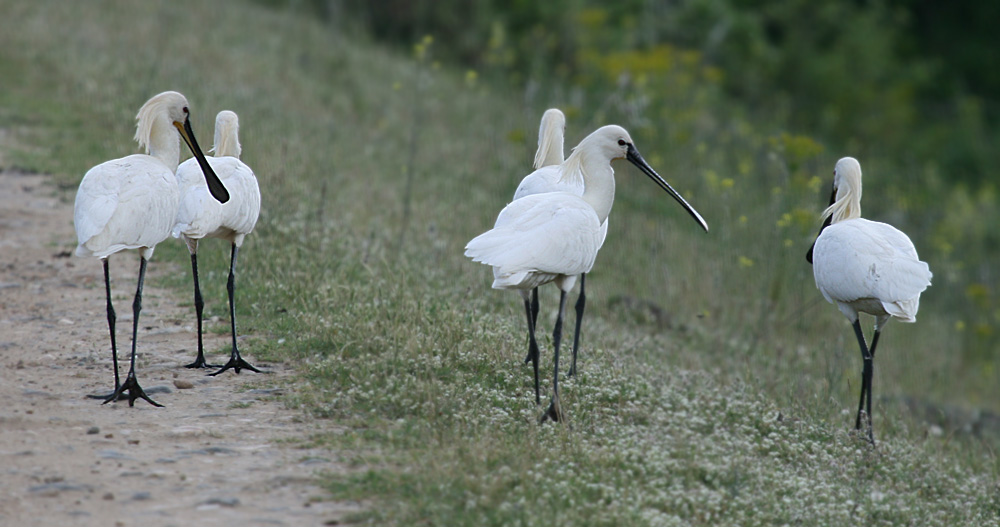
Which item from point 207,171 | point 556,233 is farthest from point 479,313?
point 207,171

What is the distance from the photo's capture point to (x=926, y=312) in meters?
13.7

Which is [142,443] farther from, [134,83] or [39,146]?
[134,83]

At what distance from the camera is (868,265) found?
23.6 ft

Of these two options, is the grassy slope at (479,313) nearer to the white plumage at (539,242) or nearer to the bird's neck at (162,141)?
the white plumage at (539,242)

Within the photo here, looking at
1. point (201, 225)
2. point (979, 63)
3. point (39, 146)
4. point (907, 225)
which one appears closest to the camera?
point (201, 225)

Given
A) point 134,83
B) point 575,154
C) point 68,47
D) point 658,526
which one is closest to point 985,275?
point 575,154

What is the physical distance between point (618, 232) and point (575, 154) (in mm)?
6175

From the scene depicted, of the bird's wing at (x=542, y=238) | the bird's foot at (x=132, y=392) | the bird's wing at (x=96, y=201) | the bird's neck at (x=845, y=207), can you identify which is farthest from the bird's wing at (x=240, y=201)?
the bird's neck at (x=845, y=207)

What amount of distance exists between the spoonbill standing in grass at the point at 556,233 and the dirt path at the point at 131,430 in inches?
61.0

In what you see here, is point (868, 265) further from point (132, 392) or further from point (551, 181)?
point (132, 392)

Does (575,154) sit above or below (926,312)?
above

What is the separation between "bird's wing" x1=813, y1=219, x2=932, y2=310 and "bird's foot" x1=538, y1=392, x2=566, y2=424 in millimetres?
2513

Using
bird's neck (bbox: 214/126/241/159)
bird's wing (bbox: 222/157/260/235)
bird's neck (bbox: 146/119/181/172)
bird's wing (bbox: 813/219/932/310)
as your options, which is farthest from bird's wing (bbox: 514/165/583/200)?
bird's neck (bbox: 146/119/181/172)

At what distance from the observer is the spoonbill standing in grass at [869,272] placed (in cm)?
710
